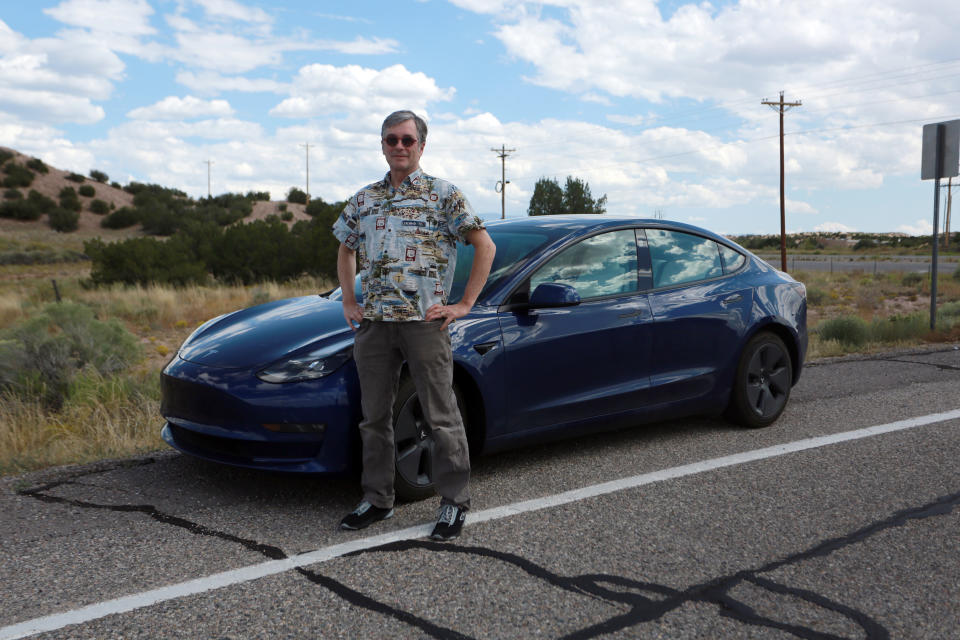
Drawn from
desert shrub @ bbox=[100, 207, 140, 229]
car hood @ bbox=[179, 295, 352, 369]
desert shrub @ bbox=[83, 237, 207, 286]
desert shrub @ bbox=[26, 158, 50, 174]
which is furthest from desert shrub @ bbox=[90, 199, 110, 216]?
car hood @ bbox=[179, 295, 352, 369]

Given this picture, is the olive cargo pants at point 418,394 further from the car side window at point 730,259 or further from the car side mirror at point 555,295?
the car side window at point 730,259

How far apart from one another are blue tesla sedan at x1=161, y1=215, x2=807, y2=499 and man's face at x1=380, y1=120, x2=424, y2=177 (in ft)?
3.11

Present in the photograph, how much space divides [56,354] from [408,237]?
19.3 ft

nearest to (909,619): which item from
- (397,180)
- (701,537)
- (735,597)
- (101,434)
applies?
(735,597)

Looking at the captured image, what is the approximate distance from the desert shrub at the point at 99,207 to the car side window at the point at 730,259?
6100 cm

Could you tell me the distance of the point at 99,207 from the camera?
59.4 meters

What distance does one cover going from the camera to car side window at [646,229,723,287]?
5488mm

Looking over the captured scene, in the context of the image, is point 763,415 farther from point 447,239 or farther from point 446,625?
point 446,625

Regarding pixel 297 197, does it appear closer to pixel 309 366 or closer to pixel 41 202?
pixel 41 202

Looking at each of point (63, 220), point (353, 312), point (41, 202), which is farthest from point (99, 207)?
point (353, 312)

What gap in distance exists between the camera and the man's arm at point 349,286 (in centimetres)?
394

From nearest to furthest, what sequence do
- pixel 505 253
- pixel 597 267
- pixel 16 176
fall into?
Answer: pixel 505 253
pixel 597 267
pixel 16 176

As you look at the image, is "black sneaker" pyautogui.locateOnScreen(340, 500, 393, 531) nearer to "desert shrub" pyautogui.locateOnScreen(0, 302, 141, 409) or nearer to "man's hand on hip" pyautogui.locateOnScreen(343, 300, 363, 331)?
"man's hand on hip" pyautogui.locateOnScreen(343, 300, 363, 331)

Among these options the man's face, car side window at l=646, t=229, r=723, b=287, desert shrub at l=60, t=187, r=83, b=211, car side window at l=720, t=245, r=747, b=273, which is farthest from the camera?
desert shrub at l=60, t=187, r=83, b=211
